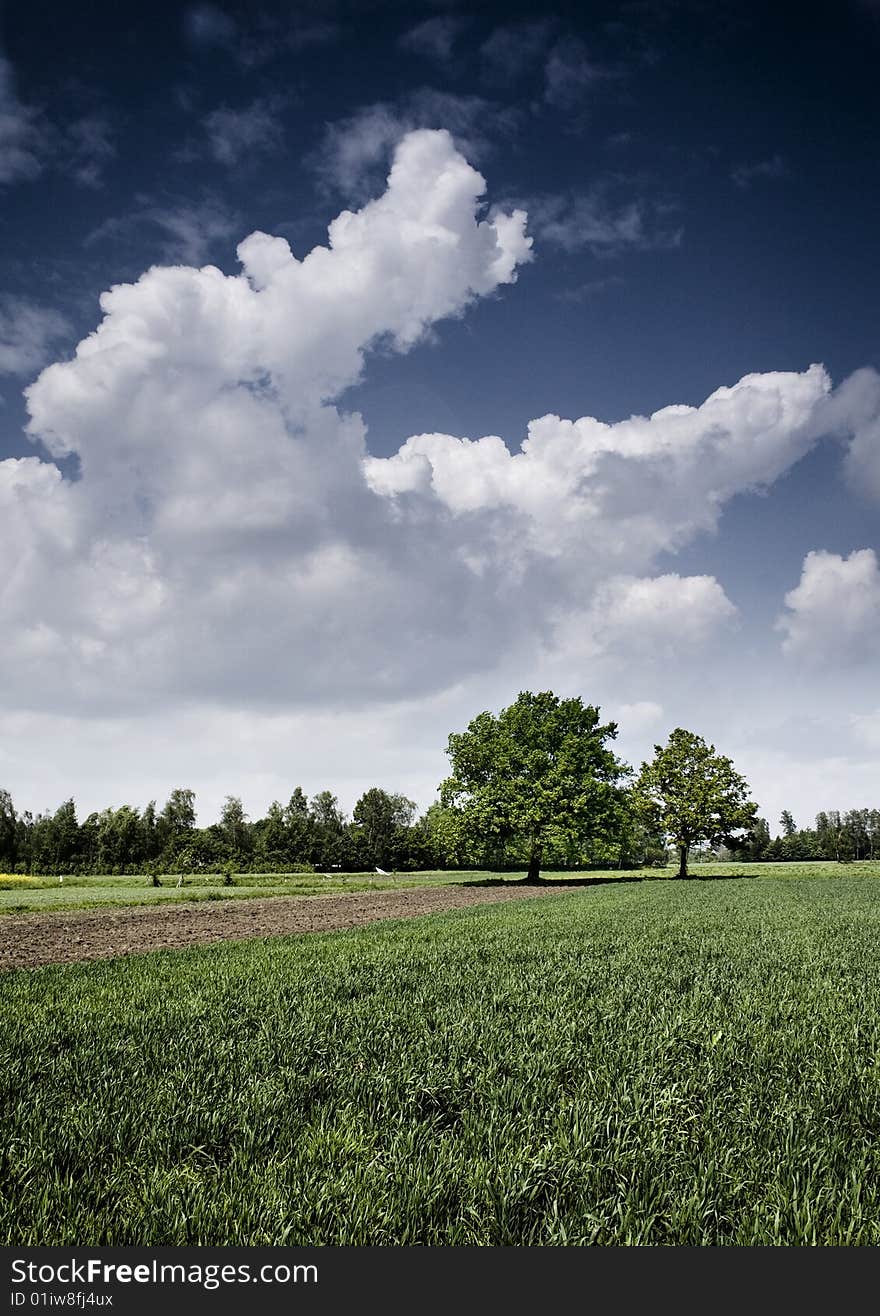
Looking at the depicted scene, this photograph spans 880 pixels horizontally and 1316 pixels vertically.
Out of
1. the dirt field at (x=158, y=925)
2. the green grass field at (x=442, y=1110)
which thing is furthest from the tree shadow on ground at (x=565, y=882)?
the green grass field at (x=442, y=1110)

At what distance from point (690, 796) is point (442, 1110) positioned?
63388 mm

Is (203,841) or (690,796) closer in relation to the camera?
(690,796)

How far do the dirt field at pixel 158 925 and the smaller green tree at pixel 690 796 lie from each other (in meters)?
37.0

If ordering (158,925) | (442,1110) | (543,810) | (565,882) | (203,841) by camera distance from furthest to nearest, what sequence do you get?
(203,841)
(565,882)
(543,810)
(158,925)
(442,1110)

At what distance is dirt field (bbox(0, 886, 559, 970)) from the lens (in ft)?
54.9

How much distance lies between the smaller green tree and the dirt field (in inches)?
1458

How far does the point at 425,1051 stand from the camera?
21.8 feet

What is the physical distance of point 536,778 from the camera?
51438 mm

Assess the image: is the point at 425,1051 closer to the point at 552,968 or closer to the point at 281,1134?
the point at 281,1134

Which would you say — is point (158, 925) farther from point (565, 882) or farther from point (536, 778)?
→ point (565, 882)

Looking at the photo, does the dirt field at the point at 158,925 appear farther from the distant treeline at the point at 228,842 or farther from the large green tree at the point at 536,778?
the distant treeline at the point at 228,842

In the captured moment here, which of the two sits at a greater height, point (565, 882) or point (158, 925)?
point (158, 925)

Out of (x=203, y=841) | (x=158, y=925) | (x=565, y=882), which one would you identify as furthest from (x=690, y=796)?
(x=203, y=841)

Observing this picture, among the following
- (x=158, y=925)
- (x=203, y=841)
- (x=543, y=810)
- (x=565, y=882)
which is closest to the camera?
(x=158, y=925)
